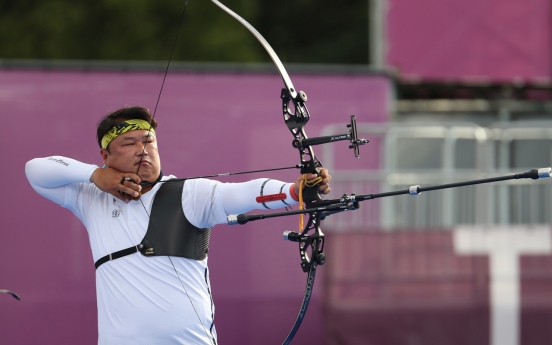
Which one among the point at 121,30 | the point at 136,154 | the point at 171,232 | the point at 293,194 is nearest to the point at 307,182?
the point at 293,194

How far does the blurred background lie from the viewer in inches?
209

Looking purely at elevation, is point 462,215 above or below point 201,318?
above

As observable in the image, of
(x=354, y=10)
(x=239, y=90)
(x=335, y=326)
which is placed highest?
(x=354, y=10)

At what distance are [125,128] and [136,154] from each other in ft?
0.34

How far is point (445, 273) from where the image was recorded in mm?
5340

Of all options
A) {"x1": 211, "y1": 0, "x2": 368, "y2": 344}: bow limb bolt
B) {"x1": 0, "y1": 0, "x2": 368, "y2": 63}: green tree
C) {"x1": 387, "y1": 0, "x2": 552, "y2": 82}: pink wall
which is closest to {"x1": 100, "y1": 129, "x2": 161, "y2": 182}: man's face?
{"x1": 211, "y1": 0, "x2": 368, "y2": 344}: bow limb bolt

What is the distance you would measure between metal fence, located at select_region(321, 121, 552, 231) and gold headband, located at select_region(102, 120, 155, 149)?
2.45 m

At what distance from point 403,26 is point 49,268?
3.37 m

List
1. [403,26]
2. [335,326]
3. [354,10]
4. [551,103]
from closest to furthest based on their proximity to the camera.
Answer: [335,326] < [551,103] < [403,26] < [354,10]

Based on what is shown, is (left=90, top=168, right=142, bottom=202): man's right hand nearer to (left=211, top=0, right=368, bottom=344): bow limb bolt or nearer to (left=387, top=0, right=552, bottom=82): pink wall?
(left=211, top=0, right=368, bottom=344): bow limb bolt

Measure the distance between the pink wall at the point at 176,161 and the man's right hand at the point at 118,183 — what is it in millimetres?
2527

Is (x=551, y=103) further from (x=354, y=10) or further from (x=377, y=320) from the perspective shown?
(x=354, y=10)

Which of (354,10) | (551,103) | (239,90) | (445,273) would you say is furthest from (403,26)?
(354,10)

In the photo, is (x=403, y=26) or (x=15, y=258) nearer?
(x=15, y=258)
